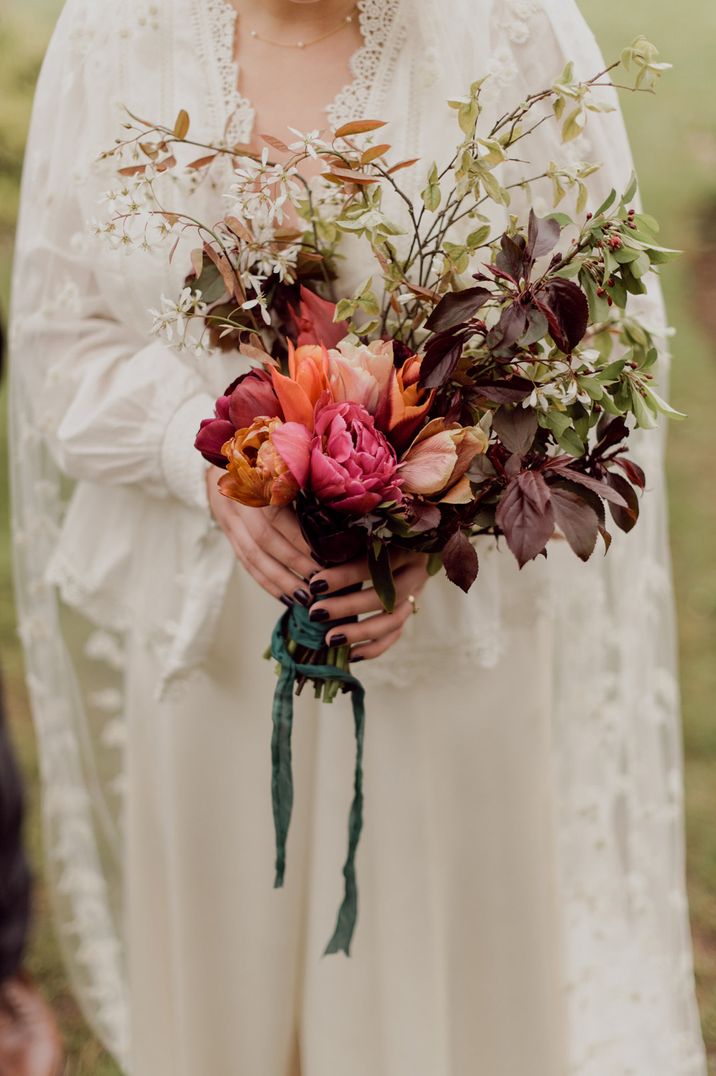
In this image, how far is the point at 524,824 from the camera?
5.82 ft

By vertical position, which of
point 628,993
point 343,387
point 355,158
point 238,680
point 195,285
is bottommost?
point 628,993

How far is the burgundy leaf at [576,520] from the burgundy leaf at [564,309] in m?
0.16

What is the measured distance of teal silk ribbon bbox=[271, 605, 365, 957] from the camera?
1.38m

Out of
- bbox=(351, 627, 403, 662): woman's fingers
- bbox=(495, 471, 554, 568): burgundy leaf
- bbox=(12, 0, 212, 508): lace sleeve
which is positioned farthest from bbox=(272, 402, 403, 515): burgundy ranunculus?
bbox=(12, 0, 212, 508): lace sleeve

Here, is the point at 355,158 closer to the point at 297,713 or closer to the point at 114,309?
the point at 114,309

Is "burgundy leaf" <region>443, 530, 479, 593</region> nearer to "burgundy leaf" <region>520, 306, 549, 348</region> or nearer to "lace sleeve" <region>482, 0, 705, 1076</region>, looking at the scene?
"burgundy leaf" <region>520, 306, 549, 348</region>

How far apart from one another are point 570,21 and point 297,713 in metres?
1.02

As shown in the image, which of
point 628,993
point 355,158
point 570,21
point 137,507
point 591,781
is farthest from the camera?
point 628,993

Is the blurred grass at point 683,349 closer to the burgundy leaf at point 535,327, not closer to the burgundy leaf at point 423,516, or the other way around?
the burgundy leaf at point 535,327

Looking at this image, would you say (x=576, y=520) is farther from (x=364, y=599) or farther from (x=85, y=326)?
(x=85, y=326)

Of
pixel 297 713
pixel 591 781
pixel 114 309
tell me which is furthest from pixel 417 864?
pixel 114 309

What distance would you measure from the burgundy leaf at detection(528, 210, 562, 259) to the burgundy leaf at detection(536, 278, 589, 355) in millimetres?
45

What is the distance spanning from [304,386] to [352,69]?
604 millimetres

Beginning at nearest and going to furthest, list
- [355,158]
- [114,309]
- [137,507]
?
1. [355,158]
2. [114,309]
3. [137,507]
